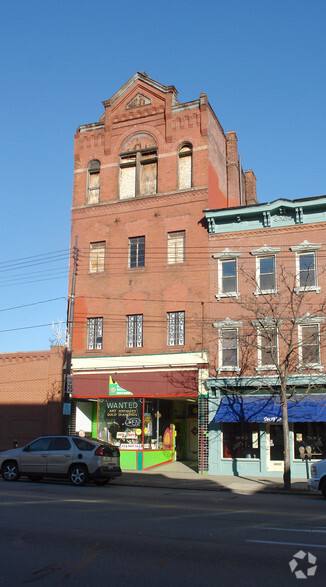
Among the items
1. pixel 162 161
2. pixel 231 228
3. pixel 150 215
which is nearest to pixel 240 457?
pixel 231 228

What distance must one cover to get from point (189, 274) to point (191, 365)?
4.24m

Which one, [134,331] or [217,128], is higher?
[217,128]

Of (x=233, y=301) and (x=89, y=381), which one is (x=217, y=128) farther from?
(x=89, y=381)

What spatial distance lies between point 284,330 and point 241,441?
16.4ft

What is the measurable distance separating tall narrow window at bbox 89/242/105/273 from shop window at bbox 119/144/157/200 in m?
2.79

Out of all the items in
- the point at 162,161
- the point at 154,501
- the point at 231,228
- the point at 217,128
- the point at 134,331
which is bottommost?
the point at 154,501

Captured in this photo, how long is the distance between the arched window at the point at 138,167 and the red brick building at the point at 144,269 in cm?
6

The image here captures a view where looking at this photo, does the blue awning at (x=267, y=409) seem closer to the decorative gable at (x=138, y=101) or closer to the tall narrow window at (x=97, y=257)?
the tall narrow window at (x=97, y=257)

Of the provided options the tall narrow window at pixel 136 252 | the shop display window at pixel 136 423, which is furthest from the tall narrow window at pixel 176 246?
the shop display window at pixel 136 423

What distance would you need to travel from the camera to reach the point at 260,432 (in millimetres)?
22719

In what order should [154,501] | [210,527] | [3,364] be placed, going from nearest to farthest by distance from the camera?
[210,527]
[154,501]
[3,364]

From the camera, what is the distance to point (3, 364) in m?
29.2

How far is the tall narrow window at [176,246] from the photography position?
1029 inches

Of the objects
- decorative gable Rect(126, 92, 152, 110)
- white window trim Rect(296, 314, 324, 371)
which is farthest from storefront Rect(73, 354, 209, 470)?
decorative gable Rect(126, 92, 152, 110)
